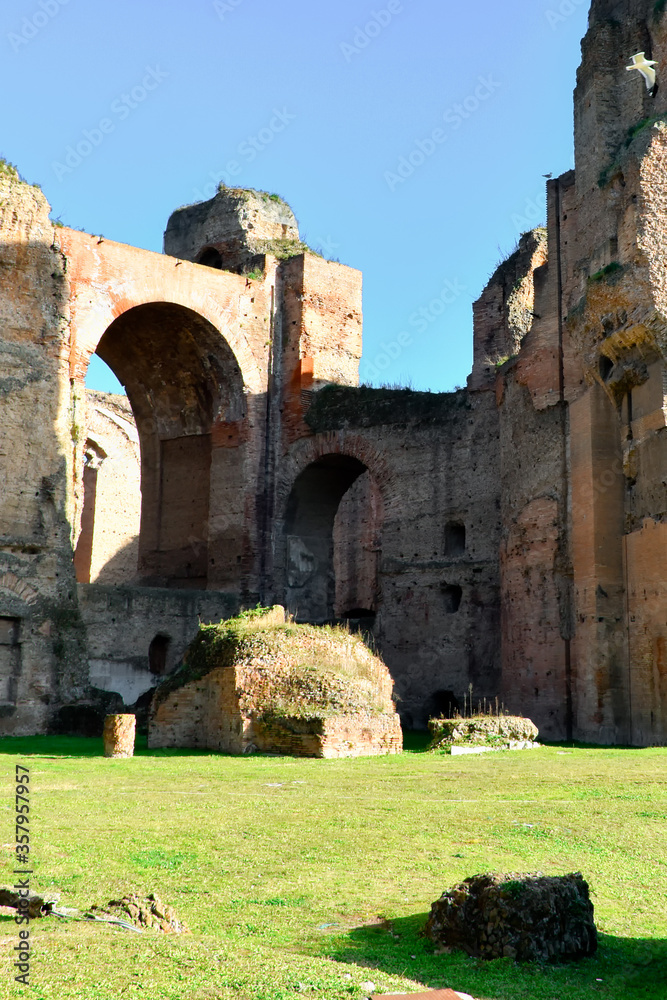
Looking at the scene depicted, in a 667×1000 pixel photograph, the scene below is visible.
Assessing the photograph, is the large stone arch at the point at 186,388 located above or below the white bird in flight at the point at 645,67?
below

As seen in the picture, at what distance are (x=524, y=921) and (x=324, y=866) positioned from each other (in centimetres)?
172

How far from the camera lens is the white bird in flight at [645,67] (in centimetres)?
1438

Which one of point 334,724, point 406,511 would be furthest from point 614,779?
point 406,511

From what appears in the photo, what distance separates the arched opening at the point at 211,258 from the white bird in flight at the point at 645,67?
34.0 feet

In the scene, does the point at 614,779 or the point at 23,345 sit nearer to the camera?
the point at 614,779

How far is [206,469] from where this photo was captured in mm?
22859

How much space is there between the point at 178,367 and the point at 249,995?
19.5 m

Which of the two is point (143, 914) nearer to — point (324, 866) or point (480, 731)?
point (324, 866)

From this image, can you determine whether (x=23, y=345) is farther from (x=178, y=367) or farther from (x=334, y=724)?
(x=334, y=724)

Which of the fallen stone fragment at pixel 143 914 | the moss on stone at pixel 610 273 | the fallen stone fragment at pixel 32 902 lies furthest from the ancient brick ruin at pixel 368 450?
the fallen stone fragment at pixel 32 902

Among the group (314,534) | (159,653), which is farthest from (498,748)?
(314,534)

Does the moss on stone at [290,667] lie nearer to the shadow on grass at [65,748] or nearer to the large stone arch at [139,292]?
the shadow on grass at [65,748]

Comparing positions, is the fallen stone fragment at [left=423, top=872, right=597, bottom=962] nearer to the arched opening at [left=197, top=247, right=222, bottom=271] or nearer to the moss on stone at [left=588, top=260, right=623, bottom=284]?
the moss on stone at [left=588, top=260, right=623, bottom=284]

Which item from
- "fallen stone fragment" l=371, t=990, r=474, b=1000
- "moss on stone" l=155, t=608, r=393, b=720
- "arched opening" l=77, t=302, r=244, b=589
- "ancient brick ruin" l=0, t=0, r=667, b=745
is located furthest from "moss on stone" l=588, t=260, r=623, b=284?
"fallen stone fragment" l=371, t=990, r=474, b=1000
